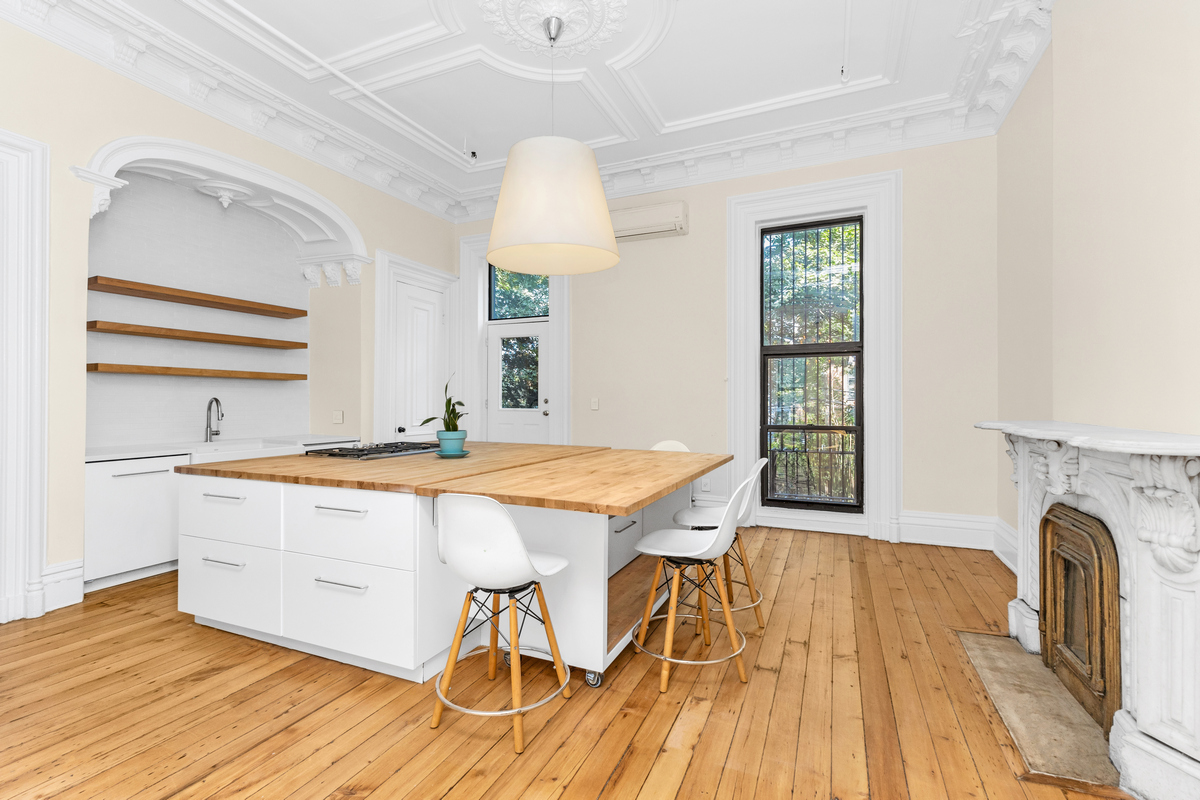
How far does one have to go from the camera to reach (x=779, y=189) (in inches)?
183

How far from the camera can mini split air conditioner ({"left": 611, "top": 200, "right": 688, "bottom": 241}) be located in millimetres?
4855

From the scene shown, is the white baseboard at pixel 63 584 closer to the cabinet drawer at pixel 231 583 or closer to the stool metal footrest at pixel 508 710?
the cabinet drawer at pixel 231 583

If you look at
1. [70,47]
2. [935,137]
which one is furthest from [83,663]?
[935,137]

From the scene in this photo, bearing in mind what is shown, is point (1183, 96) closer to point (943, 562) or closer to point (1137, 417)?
point (1137, 417)

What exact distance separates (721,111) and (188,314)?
13.9 feet

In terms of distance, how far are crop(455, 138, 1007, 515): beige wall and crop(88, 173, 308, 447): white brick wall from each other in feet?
8.40

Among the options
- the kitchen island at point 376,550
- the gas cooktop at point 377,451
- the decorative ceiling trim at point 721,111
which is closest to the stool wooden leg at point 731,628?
the kitchen island at point 376,550

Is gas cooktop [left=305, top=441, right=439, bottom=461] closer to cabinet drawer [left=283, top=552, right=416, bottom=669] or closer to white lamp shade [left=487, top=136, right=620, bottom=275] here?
cabinet drawer [left=283, top=552, right=416, bottom=669]

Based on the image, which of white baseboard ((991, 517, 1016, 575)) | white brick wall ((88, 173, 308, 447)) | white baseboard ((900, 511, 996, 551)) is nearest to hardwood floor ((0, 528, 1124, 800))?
white baseboard ((991, 517, 1016, 575))

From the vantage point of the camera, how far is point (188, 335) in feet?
13.1

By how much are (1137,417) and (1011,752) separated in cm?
118

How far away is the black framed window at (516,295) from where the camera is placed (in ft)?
18.7

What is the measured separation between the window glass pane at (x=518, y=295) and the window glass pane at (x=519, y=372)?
10.5 inches

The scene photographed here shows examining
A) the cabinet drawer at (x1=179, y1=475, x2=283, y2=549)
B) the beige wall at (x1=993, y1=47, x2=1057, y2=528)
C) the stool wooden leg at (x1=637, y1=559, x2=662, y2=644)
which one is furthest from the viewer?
the beige wall at (x1=993, y1=47, x2=1057, y2=528)
